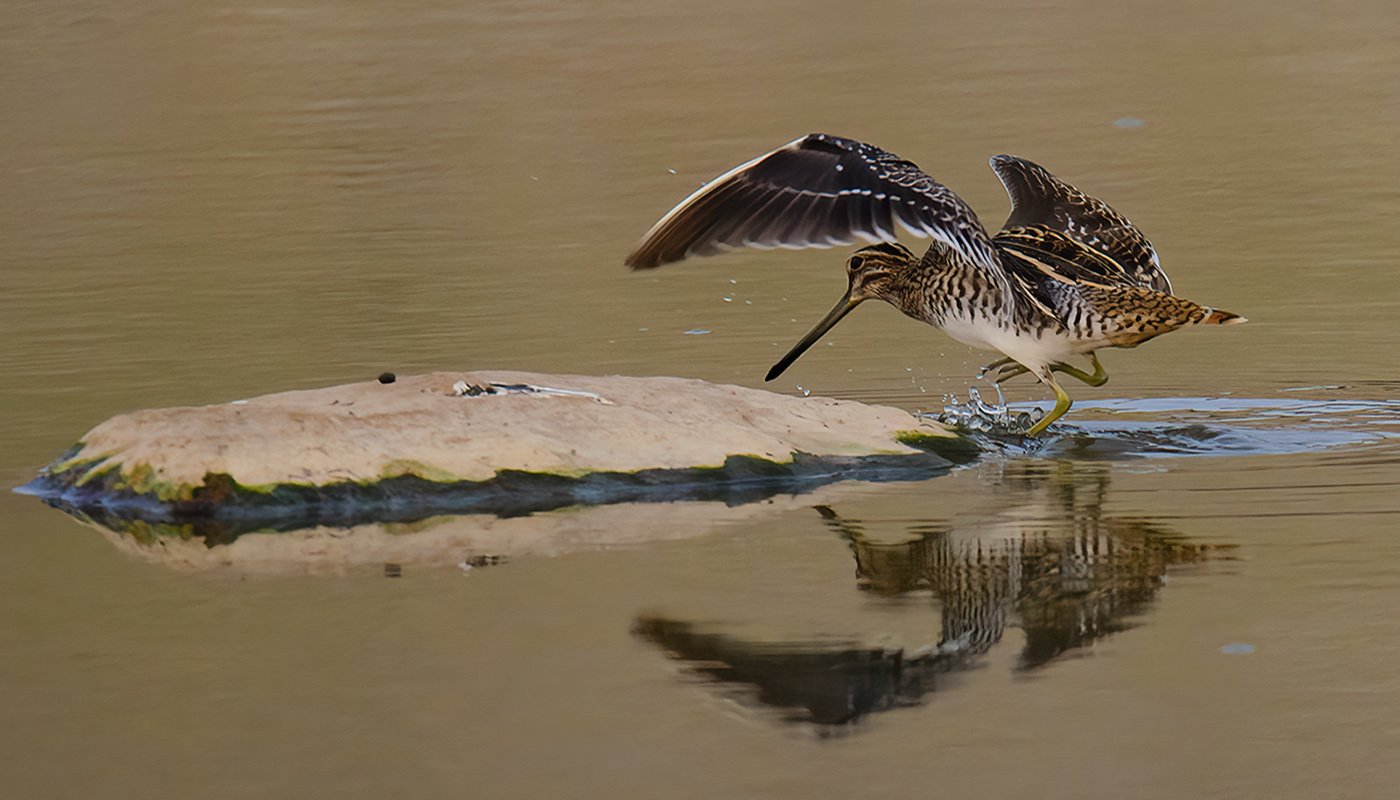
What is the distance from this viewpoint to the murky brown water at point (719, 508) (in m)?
4.44

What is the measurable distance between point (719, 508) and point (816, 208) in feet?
4.39

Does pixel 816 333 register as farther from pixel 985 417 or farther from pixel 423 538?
pixel 423 538

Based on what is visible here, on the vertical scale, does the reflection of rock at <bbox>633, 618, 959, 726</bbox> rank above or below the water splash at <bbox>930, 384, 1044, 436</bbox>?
below

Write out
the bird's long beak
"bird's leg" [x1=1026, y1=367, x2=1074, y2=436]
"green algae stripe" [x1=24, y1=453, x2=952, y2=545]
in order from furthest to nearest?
1. the bird's long beak
2. "bird's leg" [x1=1026, y1=367, x2=1074, y2=436]
3. "green algae stripe" [x1=24, y1=453, x2=952, y2=545]

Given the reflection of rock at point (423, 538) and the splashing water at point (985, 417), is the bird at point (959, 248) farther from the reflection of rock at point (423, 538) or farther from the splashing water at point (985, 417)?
the reflection of rock at point (423, 538)

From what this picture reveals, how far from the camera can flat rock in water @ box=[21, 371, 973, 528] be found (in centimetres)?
672

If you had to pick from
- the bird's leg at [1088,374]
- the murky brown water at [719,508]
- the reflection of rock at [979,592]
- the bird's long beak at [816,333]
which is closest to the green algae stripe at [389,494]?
the murky brown water at [719,508]

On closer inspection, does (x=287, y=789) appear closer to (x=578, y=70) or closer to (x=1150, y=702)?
(x=1150, y=702)

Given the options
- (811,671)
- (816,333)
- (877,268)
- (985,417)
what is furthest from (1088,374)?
(811,671)

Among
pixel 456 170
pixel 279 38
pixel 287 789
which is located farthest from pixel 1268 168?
pixel 279 38

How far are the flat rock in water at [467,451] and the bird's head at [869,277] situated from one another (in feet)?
4.00

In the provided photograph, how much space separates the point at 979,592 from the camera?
560 cm

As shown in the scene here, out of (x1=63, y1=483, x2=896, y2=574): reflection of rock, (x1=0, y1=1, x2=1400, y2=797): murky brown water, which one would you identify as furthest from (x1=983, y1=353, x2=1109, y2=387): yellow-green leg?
(x1=63, y1=483, x2=896, y2=574): reflection of rock

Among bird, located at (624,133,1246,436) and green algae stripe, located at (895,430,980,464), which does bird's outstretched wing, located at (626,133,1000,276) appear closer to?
bird, located at (624,133,1246,436)
